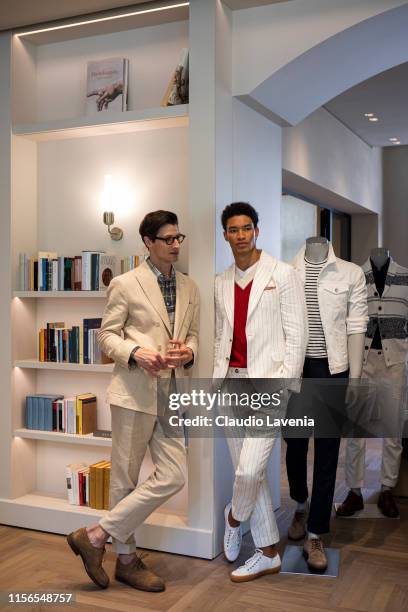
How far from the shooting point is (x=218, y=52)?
3787 millimetres

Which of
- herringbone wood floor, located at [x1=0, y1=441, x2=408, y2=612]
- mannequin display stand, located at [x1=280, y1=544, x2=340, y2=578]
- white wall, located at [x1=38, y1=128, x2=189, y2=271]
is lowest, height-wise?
herringbone wood floor, located at [x1=0, y1=441, x2=408, y2=612]

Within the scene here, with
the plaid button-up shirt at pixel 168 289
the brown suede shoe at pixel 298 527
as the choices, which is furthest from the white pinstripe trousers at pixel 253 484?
the brown suede shoe at pixel 298 527

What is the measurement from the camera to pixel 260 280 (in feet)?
11.3

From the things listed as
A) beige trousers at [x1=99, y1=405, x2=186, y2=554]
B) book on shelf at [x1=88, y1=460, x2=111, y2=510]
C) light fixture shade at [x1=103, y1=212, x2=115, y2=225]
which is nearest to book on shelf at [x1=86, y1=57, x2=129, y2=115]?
light fixture shade at [x1=103, y1=212, x2=115, y2=225]

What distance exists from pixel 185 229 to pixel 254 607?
6.55 ft

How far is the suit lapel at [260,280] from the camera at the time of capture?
11.2 ft

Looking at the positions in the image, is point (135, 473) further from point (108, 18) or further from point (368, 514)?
point (108, 18)

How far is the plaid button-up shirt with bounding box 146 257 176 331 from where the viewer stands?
3.50 metres

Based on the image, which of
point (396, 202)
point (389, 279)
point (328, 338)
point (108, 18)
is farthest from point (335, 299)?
point (396, 202)

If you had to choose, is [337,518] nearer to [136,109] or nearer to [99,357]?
[99,357]

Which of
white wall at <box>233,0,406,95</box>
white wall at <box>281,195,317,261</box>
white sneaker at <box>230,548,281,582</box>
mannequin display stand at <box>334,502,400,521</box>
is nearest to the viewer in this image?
white sneaker at <box>230,548,281,582</box>

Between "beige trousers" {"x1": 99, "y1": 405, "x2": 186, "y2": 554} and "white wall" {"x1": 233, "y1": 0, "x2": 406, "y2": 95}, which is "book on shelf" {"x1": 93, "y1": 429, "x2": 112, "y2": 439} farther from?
"white wall" {"x1": 233, "y1": 0, "x2": 406, "y2": 95}

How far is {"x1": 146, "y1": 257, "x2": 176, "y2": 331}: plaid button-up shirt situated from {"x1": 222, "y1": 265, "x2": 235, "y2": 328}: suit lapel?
25 centimetres

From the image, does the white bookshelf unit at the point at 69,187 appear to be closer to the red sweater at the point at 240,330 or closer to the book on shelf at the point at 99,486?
the book on shelf at the point at 99,486
